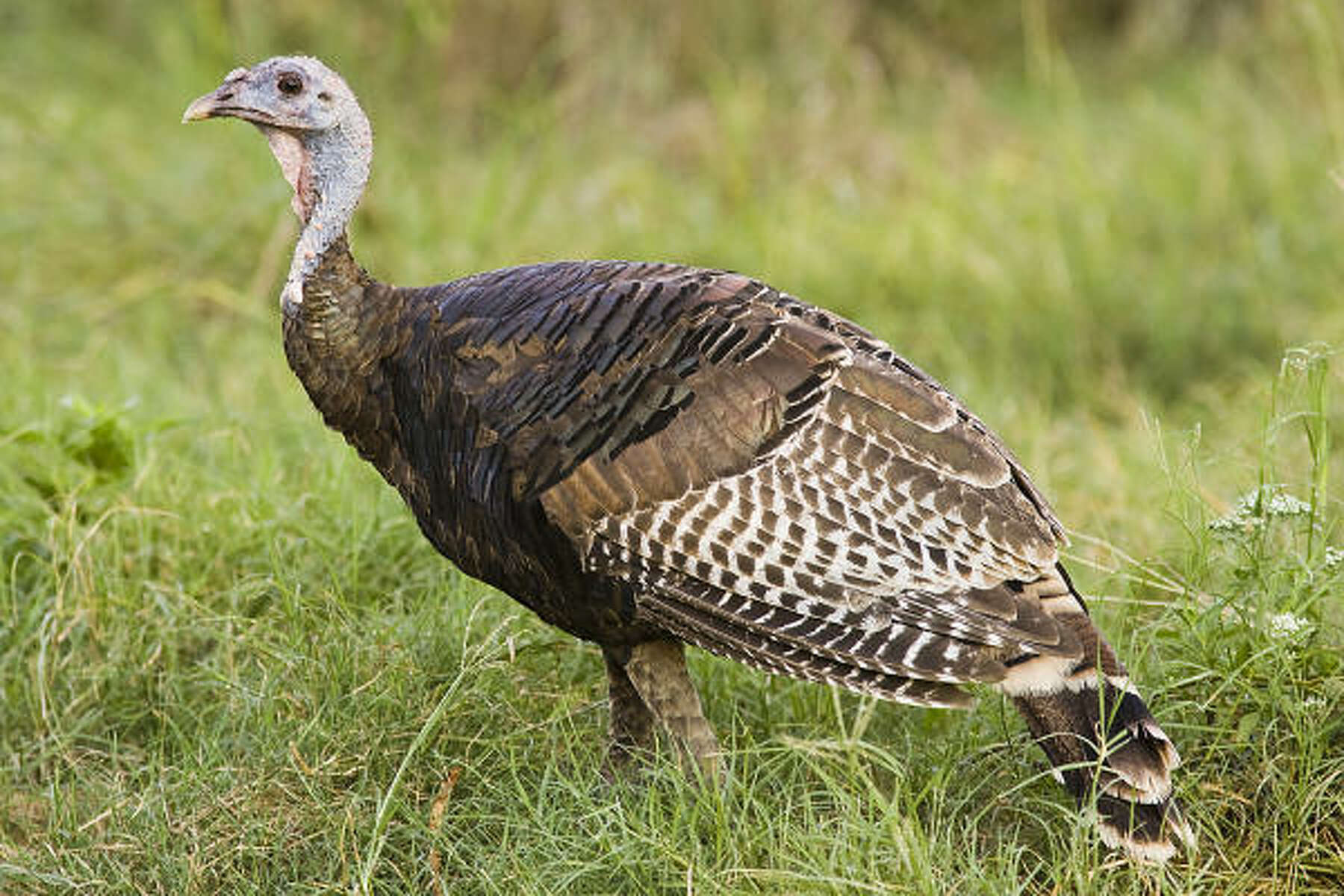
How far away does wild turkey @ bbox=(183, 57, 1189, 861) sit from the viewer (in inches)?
136

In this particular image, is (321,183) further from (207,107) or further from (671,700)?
(671,700)

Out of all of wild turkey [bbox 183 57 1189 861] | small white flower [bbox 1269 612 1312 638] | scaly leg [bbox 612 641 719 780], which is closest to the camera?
wild turkey [bbox 183 57 1189 861]

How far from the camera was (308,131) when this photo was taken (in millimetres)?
3916

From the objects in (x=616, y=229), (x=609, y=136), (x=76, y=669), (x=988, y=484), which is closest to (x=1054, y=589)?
(x=988, y=484)

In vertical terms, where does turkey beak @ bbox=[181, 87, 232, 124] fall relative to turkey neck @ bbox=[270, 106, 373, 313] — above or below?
above

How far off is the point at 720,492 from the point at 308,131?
124cm

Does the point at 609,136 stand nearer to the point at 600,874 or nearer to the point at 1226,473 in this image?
the point at 1226,473

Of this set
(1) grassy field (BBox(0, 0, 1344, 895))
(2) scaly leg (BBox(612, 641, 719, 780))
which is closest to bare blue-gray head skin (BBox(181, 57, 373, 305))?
(1) grassy field (BBox(0, 0, 1344, 895))

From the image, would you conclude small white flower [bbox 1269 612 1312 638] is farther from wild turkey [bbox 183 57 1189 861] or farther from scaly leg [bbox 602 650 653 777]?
scaly leg [bbox 602 650 653 777]

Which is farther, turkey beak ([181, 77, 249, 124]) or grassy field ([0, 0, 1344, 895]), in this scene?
turkey beak ([181, 77, 249, 124])

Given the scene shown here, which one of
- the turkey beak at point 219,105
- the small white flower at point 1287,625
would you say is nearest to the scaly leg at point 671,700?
the small white flower at point 1287,625

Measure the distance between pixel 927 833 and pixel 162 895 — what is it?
1.55 m

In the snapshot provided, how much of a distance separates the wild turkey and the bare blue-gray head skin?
0.06 feet

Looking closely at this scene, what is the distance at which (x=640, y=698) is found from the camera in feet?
12.8
